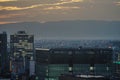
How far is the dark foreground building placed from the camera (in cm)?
6007

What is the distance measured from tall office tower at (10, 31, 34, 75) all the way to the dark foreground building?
1292 inches

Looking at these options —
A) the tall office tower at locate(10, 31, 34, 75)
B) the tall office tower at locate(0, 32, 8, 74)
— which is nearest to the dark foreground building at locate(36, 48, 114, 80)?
the tall office tower at locate(0, 32, 8, 74)

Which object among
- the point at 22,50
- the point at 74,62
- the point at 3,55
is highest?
the point at 22,50

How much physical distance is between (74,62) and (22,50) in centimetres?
5861

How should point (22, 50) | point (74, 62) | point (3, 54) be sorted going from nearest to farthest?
point (74, 62)
point (3, 54)
point (22, 50)

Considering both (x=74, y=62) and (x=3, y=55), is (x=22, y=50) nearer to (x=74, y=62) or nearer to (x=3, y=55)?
(x=3, y=55)

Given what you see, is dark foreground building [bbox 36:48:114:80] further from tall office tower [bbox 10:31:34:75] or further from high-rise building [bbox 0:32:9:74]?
tall office tower [bbox 10:31:34:75]

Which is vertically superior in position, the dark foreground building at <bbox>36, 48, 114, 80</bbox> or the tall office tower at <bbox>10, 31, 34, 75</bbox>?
the tall office tower at <bbox>10, 31, 34, 75</bbox>

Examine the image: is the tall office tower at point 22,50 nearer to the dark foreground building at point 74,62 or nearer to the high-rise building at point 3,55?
the high-rise building at point 3,55

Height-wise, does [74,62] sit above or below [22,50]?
below

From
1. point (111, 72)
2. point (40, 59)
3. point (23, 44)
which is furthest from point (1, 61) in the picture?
point (111, 72)

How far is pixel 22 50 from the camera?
118562 millimetres

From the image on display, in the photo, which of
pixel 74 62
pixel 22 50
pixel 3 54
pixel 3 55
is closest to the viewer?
pixel 74 62

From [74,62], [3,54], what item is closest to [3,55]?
[3,54]
